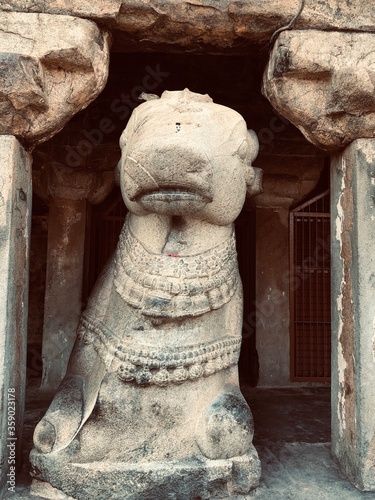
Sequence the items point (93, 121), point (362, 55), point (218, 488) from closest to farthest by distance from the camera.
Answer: point (218, 488) → point (362, 55) → point (93, 121)

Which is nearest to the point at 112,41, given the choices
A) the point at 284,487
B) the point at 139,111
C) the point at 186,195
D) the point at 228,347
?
the point at 139,111

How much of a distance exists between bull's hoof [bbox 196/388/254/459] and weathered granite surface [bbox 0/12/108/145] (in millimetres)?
1372

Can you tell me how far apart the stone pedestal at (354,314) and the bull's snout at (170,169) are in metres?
0.66

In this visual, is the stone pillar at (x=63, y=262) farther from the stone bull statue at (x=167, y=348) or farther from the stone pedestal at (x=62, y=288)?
the stone bull statue at (x=167, y=348)

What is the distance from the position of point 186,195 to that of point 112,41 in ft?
2.80

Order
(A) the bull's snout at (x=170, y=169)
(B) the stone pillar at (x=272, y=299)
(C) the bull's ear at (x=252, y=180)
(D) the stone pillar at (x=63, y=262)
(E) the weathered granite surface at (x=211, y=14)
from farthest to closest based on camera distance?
1. (B) the stone pillar at (x=272, y=299)
2. (D) the stone pillar at (x=63, y=262)
3. (C) the bull's ear at (x=252, y=180)
4. (E) the weathered granite surface at (x=211, y=14)
5. (A) the bull's snout at (x=170, y=169)

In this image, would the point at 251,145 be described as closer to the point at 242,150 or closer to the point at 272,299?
the point at 242,150

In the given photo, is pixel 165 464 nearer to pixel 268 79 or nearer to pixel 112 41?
pixel 268 79

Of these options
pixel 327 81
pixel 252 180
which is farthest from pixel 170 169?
pixel 327 81

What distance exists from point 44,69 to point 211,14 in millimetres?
738

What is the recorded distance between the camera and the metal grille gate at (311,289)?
13.5 feet

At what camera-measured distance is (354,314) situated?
2.18m

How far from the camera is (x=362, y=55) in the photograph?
84.7 inches

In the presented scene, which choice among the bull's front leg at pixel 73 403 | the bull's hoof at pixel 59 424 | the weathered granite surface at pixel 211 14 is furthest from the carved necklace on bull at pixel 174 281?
the weathered granite surface at pixel 211 14
